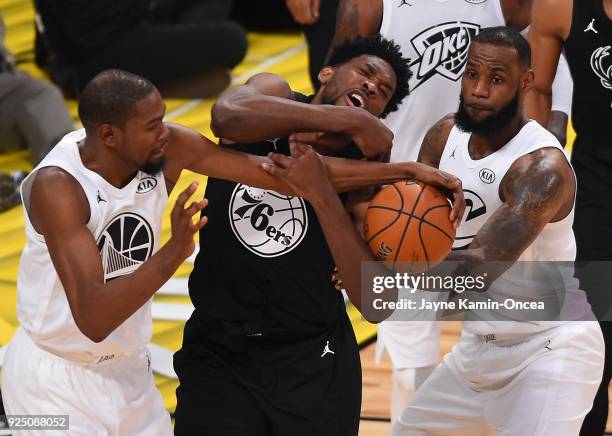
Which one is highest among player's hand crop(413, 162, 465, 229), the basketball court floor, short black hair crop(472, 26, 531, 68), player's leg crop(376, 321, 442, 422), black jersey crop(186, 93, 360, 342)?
short black hair crop(472, 26, 531, 68)

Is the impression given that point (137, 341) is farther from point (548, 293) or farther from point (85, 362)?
point (548, 293)

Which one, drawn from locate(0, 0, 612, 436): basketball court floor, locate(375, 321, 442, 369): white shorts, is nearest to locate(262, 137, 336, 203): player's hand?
locate(375, 321, 442, 369): white shorts

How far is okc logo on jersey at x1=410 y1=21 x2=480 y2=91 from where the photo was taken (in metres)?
5.24

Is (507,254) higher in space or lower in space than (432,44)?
lower

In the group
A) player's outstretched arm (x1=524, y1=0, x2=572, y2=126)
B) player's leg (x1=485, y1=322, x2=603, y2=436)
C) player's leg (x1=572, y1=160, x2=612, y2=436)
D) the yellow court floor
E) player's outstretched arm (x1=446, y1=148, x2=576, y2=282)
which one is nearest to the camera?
player's outstretched arm (x1=446, y1=148, x2=576, y2=282)

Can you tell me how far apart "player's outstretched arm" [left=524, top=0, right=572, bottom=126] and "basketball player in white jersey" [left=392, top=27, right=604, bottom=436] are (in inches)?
33.2

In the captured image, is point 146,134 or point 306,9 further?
point 306,9

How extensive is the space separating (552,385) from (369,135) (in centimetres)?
115

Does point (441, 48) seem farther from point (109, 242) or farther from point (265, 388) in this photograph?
point (109, 242)

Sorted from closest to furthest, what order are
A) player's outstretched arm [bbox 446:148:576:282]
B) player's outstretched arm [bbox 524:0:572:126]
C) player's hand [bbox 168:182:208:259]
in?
player's hand [bbox 168:182:208:259]
player's outstretched arm [bbox 446:148:576:282]
player's outstretched arm [bbox 524:0:572:126]

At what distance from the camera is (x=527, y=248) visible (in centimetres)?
428

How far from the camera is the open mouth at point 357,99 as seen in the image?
13.3 feet

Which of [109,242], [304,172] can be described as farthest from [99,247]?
[304,172]

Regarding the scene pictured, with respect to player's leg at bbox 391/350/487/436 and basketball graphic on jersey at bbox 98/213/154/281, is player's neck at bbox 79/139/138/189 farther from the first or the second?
player's leg at bbox 391/350/487/436
